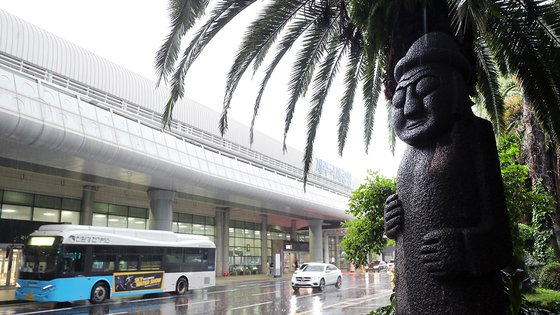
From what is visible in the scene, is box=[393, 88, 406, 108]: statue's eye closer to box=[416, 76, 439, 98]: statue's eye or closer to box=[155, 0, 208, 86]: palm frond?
box=[416, 76, 439, 98]: statue's eye

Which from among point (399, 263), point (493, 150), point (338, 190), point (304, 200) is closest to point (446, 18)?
point (493, 150)

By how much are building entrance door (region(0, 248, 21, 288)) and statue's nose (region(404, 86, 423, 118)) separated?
80.9 ft

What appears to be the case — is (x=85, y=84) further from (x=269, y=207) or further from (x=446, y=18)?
(x=446, y=18)

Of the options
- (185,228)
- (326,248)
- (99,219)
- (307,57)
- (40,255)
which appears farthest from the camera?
(326,248)

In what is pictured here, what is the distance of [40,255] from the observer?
1627 centimetres

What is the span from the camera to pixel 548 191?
15.3 meters

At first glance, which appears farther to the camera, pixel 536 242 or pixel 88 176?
pixel 88 176

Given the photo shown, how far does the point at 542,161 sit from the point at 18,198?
981 inches

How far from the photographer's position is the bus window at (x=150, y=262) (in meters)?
19.5

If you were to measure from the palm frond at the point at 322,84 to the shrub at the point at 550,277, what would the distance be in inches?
392

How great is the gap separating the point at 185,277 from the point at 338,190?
26.5 m

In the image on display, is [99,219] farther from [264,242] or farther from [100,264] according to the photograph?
[264,242]

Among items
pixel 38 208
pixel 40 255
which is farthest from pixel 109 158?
pixel 38 208

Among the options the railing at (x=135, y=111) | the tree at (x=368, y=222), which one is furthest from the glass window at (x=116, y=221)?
the tree at (x=368, y=222)
